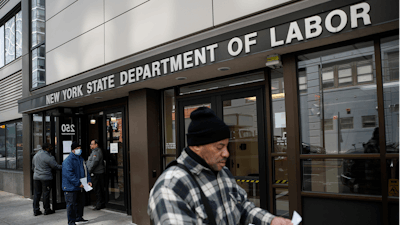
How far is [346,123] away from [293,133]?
690mm

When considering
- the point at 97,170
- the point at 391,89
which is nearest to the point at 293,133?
the point at 391,89

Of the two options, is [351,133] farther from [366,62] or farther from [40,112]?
[40,112]

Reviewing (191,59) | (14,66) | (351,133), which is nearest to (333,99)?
(351,133)

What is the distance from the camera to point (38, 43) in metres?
10.3

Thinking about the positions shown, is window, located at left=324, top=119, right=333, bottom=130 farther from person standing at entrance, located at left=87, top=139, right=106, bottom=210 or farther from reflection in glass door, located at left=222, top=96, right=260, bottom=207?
person standing at entrance, located at left=87, top=139, right=106, bottom=210

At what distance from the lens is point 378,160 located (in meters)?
3.92

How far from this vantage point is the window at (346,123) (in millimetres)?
4227

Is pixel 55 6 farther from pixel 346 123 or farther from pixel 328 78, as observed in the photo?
pixel 346 123

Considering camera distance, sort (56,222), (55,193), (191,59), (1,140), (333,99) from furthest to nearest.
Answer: (1,140), (55,193), (56,222), (191,59), (333,99)

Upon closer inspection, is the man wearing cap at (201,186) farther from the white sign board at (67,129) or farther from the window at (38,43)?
the window at (38,43)

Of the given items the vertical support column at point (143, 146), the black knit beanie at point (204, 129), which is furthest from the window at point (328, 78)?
the vertical support column at point (143, 146)

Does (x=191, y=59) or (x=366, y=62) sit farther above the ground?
(x=191, y=59)

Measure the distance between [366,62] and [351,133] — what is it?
0.92 metres

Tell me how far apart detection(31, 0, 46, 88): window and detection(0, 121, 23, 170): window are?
300cm
